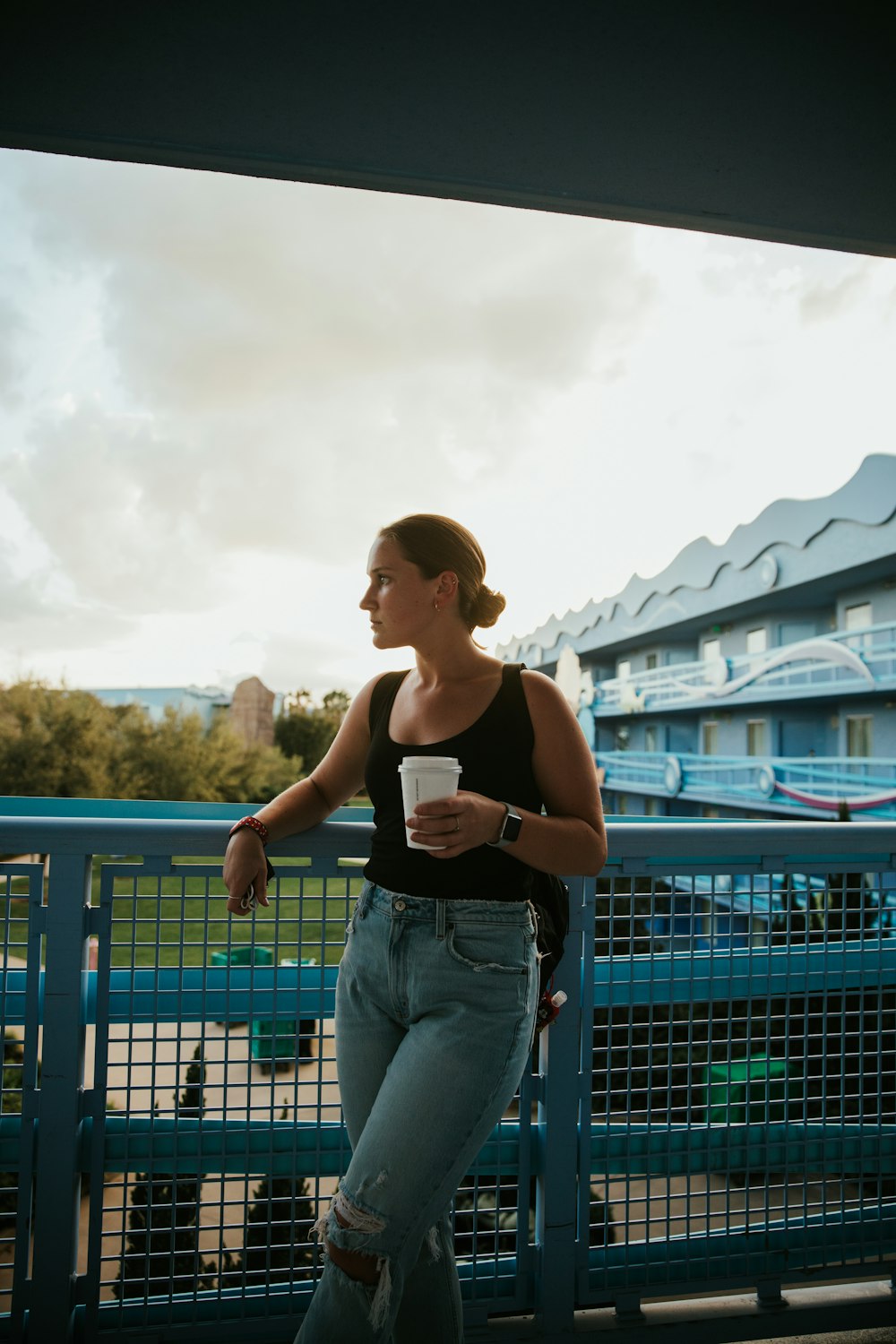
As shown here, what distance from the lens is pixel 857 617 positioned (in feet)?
54.7

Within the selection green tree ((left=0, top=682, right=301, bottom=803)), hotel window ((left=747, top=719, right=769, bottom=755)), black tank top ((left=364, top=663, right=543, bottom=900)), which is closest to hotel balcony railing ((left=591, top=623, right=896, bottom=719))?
hotel window ((left=747, top=719, right=769, bottom=755))

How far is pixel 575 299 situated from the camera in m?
20.6

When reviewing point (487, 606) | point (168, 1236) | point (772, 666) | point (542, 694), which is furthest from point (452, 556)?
point (772, 666)

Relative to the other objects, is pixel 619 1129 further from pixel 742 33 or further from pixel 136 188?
pixel 136 188

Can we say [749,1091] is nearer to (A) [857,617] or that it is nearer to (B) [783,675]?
(A) [857,617]

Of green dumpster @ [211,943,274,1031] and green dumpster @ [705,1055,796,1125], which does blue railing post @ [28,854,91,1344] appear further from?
green dumpster @ [705,1055,796,1125]

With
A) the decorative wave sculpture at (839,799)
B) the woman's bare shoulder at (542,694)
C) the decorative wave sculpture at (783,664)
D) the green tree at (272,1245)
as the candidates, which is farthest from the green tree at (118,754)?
the woman's bare shoulder at (542,694)

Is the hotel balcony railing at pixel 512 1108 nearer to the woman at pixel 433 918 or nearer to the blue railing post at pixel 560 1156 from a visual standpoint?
the blue railing post at pixel 560 1156

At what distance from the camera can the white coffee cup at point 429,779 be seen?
3.30 feet

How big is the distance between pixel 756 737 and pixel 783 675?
10.9 ft

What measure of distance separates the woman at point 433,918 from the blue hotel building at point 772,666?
40.9 ft

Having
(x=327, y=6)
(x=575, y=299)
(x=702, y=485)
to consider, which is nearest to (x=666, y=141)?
(x=327, y=6)

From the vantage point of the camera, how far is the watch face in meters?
1.06

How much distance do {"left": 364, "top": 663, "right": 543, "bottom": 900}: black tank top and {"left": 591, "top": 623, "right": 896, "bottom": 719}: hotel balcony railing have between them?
1435 cm
